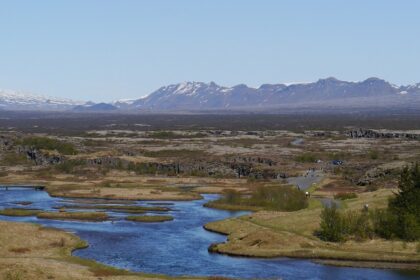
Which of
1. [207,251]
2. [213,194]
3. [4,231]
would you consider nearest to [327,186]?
[213,194]

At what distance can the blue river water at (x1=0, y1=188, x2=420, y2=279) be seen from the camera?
77500mm

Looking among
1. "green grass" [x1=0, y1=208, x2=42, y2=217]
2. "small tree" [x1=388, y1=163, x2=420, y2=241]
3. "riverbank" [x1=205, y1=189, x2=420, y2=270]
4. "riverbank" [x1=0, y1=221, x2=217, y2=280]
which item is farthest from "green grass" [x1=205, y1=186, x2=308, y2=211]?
"riverbank" [x1=0, y1=221, x2=217, y2=280]

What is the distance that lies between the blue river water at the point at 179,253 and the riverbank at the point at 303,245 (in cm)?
228

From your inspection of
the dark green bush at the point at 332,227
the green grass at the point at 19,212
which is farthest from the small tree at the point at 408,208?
the green grass at the point at 19,212

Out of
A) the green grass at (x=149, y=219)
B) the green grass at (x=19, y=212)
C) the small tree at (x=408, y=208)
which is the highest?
the small tree at (x=408, y=208)

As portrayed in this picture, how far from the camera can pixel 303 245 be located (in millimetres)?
89938

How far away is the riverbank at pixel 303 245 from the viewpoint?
84.2 metres

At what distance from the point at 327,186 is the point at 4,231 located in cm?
7374

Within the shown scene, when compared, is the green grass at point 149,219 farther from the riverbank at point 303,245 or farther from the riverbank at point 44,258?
the riverbank at point 44,258

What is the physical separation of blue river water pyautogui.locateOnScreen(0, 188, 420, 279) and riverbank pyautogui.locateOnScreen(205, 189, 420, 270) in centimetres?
228

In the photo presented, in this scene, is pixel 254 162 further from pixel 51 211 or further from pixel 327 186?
pixel 51 211

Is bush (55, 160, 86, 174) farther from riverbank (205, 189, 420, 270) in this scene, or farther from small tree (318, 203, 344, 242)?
small tree (318, 203, 344, 242)

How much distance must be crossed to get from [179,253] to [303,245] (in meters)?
15.1

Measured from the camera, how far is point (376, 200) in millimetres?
105812
